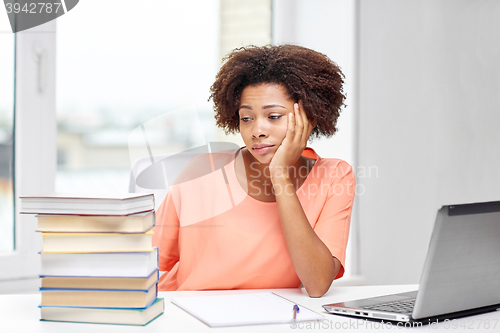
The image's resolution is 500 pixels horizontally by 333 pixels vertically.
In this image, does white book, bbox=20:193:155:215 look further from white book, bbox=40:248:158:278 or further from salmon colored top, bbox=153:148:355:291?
salmon colored top, bbox=153:148:355:291

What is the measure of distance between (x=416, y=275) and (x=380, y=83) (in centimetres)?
97

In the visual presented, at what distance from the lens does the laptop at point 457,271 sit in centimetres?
75

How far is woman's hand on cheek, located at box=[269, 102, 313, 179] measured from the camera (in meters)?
1.28

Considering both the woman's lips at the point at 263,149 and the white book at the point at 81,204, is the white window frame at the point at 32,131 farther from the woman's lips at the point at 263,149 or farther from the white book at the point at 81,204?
the white book at the point at 81,204

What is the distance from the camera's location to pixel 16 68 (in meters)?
1.94

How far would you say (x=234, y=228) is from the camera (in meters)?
1.37

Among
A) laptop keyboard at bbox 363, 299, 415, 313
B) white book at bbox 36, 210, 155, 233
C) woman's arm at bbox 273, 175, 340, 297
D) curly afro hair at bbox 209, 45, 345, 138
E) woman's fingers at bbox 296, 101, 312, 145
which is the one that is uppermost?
curly afro hair at bbox 209, 45, 345, 138

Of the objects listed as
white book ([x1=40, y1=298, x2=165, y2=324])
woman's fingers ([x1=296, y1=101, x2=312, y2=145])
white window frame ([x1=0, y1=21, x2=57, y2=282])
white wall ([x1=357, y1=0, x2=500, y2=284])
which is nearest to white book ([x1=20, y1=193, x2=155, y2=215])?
white book ([x1=40, y1=298, x2=165, y2=324])

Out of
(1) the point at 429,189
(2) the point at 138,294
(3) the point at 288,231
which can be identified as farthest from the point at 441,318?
(1) the point at 429,189

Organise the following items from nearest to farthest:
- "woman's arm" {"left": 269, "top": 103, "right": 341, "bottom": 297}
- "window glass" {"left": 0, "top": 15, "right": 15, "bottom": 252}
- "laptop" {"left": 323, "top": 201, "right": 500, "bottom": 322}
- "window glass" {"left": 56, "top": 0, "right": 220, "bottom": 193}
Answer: "laptop" {"left": 323, "top": 201, "right": 500, "bottom": 322} → "woman's arm" {"left": 269, "top": 103, "right": 341, "bottom": 297} → "window glass" {"left": 0, "top": 15, "right": 15, "bottom": 252} → "window glass" {"left": 56, "top": 0, "right": 220, "bottom": 193}

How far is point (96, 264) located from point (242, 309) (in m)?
0.28

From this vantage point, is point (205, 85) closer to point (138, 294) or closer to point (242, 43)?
point (242, 43)

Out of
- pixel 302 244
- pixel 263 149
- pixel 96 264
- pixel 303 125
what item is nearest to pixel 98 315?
pixel 96 264

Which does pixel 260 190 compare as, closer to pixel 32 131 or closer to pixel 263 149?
pixel 263 149
